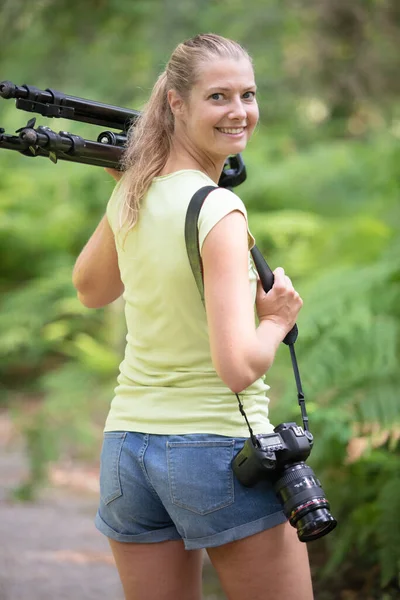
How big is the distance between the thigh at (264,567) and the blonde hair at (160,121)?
29.2 inches

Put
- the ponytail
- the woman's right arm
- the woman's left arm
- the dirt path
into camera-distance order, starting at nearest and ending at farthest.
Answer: the woman's right arm, the ponytail, the woman's left arm, the dirt path

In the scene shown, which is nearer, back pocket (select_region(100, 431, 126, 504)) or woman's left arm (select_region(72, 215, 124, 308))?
back pocket (select_region(100, 431, 126, 504))

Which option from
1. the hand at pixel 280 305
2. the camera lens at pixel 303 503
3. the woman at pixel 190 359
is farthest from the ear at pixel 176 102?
the camera lens at pixel 303 503

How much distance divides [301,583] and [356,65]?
9.05 metres

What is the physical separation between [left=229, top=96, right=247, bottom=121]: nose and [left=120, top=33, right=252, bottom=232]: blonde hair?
0.10 meters

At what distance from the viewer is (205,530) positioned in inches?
68.3

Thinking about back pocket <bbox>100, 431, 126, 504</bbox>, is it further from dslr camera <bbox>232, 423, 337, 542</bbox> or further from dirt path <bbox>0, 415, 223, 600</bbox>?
dirt path <bbox>0, 415, 223, 600</bbox>

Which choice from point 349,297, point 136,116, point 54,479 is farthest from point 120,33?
point 136,116

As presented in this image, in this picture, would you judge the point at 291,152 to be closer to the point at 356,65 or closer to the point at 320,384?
the point at 356,65

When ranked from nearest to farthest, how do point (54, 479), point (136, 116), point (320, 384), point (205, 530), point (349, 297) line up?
1. point (205, 530)
2. point (136, 116)
3. point (320, 384)
4. point (349, 297)
5. point (54, 479)

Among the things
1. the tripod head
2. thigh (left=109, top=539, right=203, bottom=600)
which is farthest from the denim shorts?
the tripod head

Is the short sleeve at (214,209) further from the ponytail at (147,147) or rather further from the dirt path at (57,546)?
the dirt path at (57,546)

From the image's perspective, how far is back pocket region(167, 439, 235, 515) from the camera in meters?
1.72

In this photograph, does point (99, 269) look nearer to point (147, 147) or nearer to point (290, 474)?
point (147, 147)
